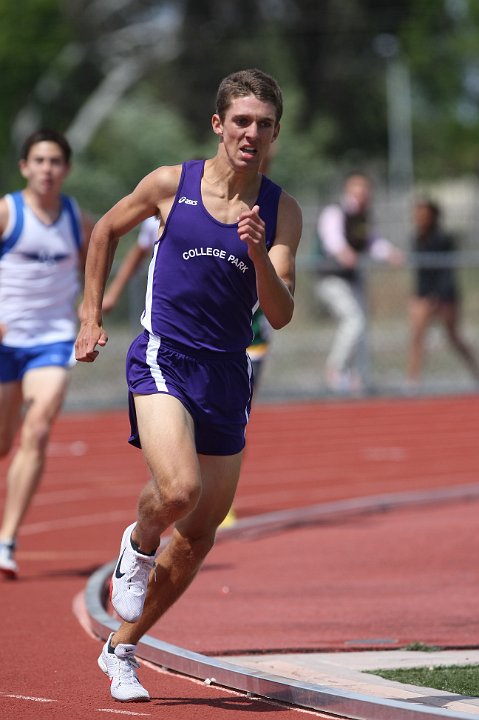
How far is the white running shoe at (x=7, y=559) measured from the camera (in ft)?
29.0

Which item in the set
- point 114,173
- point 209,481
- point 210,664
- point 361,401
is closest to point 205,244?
point 209,481

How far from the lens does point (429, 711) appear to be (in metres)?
5.06

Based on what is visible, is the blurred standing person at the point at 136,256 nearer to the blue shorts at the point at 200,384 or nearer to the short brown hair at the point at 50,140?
the short brown hair at the point at 50,140

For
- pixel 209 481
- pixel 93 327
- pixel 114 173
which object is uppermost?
pixel 114 173

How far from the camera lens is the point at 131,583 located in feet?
19.1

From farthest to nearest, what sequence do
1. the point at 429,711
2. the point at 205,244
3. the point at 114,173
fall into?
the point at 114,173 < the point at 205,244 < the point at 429,711

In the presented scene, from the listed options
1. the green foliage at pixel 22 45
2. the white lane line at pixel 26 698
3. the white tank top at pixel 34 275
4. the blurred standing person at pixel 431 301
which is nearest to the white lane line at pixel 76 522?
the white tank top at pixel 34 275

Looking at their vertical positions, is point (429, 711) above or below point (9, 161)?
below

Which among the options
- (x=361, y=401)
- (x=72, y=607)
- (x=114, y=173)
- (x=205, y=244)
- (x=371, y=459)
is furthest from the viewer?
(x=114, y=173)

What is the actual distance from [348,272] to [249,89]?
564 inches

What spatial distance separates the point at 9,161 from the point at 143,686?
155ft

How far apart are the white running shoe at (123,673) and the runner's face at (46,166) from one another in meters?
3.93

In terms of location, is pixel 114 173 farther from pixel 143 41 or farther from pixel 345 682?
pixel 345 682

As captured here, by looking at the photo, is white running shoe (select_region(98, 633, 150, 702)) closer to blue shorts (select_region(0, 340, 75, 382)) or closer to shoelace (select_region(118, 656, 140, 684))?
shoelace (select_region(118, 656, 140, 684))
